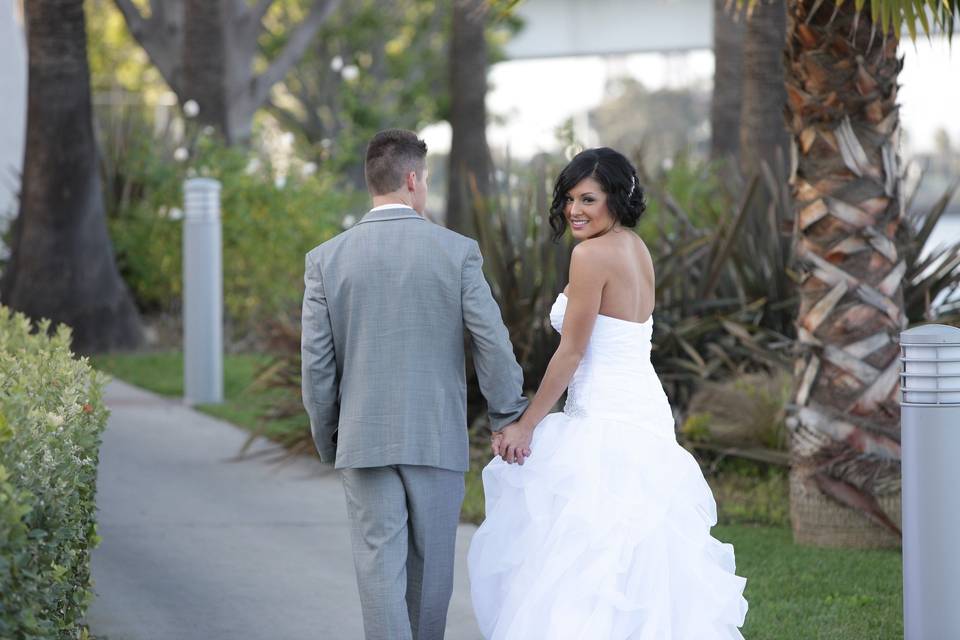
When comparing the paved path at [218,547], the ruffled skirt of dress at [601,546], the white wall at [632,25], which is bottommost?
the paved path at [218,547]

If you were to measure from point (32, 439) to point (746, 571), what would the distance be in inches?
139

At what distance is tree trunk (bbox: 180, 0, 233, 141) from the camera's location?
1831 cm

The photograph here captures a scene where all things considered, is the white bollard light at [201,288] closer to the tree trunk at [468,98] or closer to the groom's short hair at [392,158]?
the groom's short hair at [392,158]

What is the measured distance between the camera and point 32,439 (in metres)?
3.78

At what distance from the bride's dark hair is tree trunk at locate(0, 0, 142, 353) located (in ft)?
32.1

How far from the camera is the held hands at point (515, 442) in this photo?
4.37 meters

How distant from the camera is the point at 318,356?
421 cm

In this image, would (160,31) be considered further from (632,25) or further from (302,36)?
(632,25)

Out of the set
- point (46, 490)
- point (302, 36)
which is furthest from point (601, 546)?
point (302, 36)

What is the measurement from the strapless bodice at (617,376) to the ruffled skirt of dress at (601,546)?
43 millimetres

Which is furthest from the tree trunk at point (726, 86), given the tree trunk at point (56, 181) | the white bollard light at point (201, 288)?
the tree trunk at point (56, 181)

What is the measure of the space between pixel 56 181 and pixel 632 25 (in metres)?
20.7

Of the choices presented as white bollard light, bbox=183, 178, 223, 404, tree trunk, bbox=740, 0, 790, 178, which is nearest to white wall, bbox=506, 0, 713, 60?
tree trunk, bbox=740, 0, 790, 178

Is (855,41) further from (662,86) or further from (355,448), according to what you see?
(662,86)
